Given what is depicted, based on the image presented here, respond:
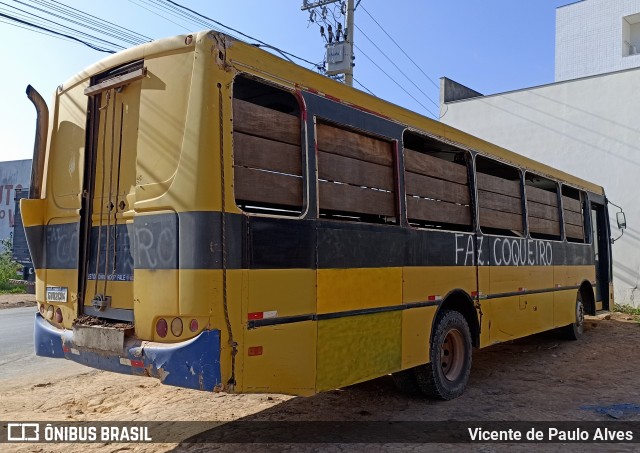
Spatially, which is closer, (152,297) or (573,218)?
(152,297)

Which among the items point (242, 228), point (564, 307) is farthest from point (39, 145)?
point (564, 307)

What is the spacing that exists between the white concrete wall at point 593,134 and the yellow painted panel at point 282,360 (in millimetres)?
14247

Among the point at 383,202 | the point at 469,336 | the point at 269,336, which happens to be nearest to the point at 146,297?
the point at 269,336

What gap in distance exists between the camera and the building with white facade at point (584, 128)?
608 inches

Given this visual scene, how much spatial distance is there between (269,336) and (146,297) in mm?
900

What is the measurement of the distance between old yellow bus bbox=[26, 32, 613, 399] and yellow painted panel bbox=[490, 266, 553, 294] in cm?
80

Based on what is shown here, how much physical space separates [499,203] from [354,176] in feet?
10.4

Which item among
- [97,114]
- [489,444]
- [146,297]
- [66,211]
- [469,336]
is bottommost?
[489,444]

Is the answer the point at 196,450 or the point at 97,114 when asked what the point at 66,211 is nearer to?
the point at 97,114

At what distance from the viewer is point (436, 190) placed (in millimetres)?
6000

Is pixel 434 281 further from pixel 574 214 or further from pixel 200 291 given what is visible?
pixel 574 214

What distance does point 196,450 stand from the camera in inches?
171

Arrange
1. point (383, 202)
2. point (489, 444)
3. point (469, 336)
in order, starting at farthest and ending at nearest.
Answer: point (469, 336), point (383, 202), point (489, 444)

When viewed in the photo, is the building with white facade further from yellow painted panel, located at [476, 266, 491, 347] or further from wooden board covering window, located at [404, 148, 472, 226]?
wooden board covering window, located at [404, 148, 472, 226]
